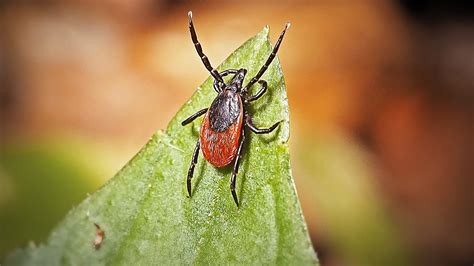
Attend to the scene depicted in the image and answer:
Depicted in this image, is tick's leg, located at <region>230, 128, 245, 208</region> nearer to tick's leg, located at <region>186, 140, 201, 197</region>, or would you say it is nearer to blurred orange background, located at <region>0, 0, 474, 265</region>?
tick's leg, located at <region>186, 140, 201, 197</region>

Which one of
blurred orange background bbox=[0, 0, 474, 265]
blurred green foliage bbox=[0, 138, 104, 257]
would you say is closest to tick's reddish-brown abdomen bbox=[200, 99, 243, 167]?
blurred green foliage bbox=[0, 138, 104, 257]

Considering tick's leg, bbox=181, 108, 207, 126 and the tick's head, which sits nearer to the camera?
tick's leg, bbox=181, 108, 207, 126

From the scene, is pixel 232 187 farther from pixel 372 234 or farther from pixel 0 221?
pixel 372 234

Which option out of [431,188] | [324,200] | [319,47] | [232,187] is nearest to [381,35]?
[319,47]

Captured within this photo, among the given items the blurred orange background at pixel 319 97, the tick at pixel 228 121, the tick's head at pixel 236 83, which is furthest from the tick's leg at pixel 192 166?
the blurred orange background at pixel 319 97

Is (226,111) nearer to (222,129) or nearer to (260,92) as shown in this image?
(222,129)

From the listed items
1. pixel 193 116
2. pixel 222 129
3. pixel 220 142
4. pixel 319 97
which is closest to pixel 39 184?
pixel 222 129

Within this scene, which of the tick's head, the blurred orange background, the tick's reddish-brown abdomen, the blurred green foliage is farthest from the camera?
the blurred orange background

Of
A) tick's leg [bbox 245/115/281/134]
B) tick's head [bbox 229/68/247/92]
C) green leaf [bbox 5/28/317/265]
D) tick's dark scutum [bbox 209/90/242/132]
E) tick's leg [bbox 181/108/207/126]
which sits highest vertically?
tick's head [bbox 229/68/247/92]
